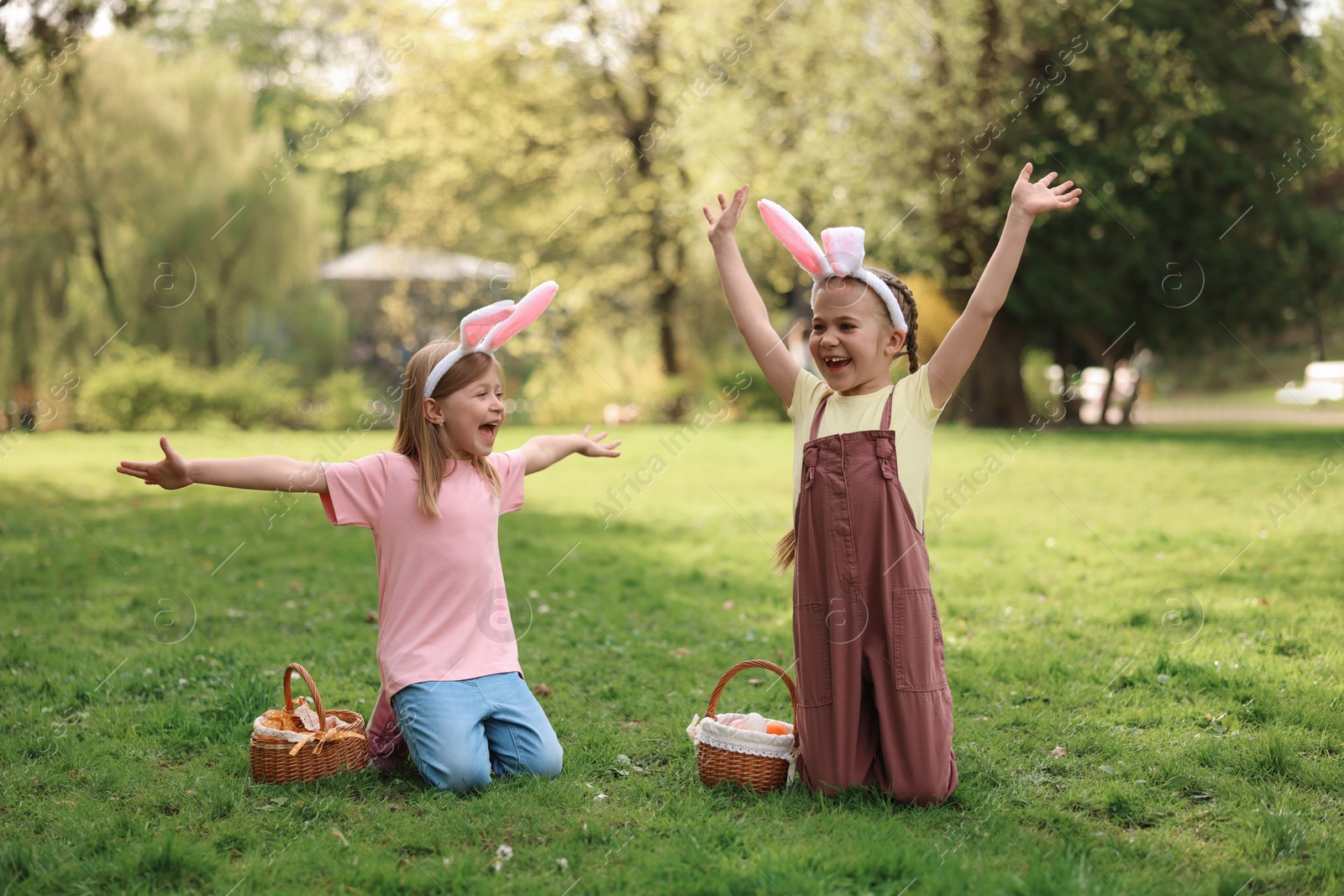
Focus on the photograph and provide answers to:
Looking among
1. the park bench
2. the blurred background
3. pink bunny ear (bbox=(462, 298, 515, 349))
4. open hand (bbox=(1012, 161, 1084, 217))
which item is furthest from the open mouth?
the park bench

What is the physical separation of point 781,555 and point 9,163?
1697 centimetres

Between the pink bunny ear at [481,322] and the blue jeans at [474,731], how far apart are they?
1310 mm

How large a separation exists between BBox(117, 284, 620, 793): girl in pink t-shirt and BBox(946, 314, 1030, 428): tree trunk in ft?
58.4

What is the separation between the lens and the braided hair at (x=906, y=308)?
13.3ft

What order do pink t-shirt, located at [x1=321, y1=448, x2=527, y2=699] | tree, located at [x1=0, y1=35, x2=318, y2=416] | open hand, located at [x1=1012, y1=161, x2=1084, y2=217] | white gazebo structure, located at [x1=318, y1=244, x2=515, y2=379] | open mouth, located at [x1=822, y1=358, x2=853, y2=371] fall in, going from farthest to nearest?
white gazebo structure, located at [x1=318, y1=244, x2=515, y2=379] < tree, located at [x1=0, y1=35, x2=318, y2=416] < pink t-shirt, located at [x1=321, y1=448, x2=527, y2=699] < open mouth, located at [x1=822, y1=358, x2=853, y2=371] < open hand, located at [x1=1012, y1=161, x2=1084, y2=217]

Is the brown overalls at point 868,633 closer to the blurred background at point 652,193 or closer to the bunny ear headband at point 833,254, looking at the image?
the bunny ear headband at point 833,254

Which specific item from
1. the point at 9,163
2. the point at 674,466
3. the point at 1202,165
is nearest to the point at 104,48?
the point at 9,163

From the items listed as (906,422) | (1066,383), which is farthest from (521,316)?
→ (1066,383)

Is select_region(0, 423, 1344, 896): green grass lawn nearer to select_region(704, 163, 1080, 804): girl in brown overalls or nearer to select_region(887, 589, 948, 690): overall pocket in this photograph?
select_region(704, 163, 1080, 804): girl in brown overalls

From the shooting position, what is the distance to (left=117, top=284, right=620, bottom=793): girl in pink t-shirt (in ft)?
13.7

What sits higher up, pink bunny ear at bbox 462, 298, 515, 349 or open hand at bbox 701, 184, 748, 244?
open hand at bbox 701, 184, 748, 244

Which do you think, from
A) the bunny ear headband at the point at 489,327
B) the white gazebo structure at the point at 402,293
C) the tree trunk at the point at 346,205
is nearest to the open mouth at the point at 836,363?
the bunny ear headband at the point at 489,327

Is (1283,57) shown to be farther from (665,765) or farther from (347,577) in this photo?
(665,765)

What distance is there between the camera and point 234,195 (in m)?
22.8
